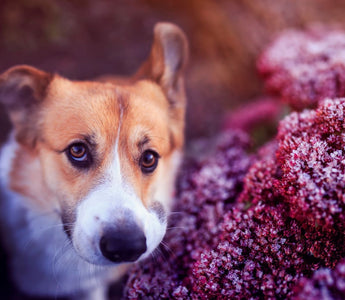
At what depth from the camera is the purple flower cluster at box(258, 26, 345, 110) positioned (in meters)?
1.93

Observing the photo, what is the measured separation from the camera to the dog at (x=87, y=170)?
1.55 m

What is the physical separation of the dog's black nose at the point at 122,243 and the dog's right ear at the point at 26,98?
36.1 inches

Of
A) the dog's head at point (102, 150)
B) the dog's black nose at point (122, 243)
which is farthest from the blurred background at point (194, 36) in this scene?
the dog's black nose at point (122, 243)

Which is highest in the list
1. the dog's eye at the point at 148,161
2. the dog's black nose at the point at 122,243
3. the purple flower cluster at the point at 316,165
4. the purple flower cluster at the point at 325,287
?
the dog's eye at the point at 148,161

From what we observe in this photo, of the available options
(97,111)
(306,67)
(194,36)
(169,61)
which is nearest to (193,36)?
(194,36)

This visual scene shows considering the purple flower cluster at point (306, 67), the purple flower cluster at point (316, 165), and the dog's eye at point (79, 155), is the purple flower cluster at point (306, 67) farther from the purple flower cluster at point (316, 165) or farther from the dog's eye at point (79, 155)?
the dog's eye at point (79, 155)

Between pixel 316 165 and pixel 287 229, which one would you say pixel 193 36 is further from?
pixel 287 229

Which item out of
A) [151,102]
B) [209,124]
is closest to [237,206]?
[151,102]

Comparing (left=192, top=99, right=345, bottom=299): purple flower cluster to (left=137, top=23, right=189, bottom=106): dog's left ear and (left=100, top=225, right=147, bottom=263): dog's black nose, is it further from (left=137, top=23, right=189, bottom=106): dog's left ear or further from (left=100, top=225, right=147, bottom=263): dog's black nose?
(left=137, top=23, right=189, bottom=106): dog's left ear

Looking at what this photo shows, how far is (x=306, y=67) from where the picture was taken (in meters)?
2.08

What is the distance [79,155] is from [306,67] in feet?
5.18

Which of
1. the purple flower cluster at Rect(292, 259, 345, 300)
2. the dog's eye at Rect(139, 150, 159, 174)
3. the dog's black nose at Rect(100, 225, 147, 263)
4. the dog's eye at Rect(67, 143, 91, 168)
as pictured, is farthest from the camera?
the dog's eye at Rect(139, 150, 159, 174)

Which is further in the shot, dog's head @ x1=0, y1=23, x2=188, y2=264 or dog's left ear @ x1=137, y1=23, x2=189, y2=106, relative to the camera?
dog's left ear @ x1=137, y1=23, x2=189, y2=106

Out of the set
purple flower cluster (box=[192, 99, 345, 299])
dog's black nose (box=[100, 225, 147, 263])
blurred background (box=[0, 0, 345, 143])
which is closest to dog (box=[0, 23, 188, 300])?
dog's black nose (box=[100, 225, 147, 263])
